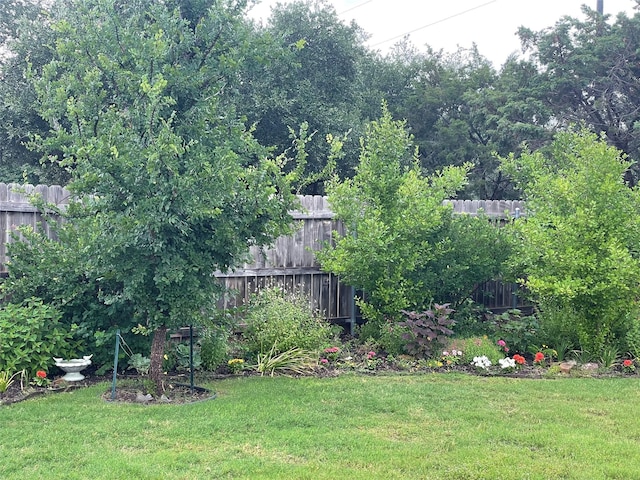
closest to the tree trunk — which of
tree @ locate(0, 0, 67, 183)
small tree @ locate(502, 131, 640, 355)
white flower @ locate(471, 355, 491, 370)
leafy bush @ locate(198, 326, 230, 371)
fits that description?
leafy bush @ locate(198, 326, 230, 371)

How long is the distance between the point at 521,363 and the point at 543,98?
17993 millimetres

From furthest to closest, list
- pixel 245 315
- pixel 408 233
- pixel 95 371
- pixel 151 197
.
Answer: pixel 408 233
pixel 245 315
pixel 95 371
pixel 151 197

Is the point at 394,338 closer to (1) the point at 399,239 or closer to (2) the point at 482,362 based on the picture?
(2) the point at 482,362

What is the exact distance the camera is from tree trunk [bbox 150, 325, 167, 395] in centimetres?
574

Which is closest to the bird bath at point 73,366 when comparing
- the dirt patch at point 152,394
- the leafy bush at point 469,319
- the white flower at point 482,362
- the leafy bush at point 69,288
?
the leafy bush at point 69,288

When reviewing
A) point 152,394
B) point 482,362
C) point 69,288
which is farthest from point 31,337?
point 482,362

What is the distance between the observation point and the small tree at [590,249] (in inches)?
287

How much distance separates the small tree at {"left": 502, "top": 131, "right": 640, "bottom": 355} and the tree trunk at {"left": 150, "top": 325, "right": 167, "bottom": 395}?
13.9 feet

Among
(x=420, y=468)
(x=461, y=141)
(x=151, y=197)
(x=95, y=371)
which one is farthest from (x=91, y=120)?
(x=461, y=141)

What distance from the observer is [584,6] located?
2242cm

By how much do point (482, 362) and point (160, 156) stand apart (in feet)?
13.9

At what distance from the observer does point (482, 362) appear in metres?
7.18

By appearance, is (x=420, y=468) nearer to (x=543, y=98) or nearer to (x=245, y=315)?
(x=245, y=315)

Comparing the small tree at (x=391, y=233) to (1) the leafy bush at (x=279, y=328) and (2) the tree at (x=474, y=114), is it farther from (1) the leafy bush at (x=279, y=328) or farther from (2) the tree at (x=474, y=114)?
(2) the tree at (x=474, y=114)
